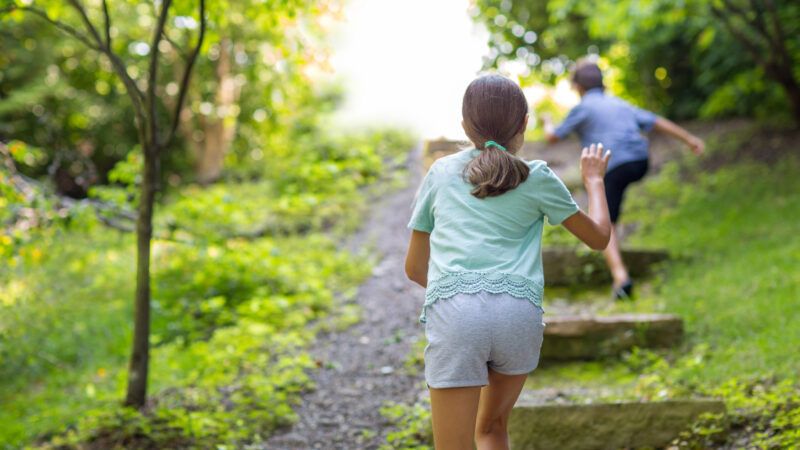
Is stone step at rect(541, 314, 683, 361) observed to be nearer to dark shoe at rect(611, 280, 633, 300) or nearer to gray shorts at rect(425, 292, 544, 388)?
dark shoe at rect(611, 280, 633, 300)

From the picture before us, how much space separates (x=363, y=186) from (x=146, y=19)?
529cm

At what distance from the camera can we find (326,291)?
23.4ft

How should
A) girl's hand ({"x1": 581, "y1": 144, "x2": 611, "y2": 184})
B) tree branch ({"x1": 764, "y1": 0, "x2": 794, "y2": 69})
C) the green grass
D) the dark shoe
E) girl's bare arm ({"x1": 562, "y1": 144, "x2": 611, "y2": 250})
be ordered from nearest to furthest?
girl's bare arm ({"x1": 562, "y1": 144, "x2": 611, "y2": 250}) < girl's hand ({"x1": 581, "y1": 144, "x2": 611, "y2": 184}) < the green grass < the dark shoe < tree branch ({"x1": 764, "y1": 0, "x2": 794, "y2": 69})

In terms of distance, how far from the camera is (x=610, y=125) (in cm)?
538

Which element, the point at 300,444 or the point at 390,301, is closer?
the point at 300,444

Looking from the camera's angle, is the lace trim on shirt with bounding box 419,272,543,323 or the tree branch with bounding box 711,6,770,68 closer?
the lace trim on shirt with bounding box 419,272,543,323

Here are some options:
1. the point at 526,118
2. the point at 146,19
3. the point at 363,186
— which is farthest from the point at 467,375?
the point at 146,19

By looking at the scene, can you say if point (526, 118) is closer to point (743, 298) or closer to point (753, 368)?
point (753, 368)

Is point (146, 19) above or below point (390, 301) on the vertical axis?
above

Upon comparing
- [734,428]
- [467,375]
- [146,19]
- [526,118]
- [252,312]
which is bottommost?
[252,312]

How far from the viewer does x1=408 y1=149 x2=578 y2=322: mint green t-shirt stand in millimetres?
2389

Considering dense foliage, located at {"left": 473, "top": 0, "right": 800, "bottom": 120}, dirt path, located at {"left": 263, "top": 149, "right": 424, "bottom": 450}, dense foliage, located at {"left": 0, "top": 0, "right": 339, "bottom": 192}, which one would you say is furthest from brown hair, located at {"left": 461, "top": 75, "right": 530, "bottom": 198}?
dense foliage, located at {"left": 0, "top": 0, "right": 339, "bottom": 192}

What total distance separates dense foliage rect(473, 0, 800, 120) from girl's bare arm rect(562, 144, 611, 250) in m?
4.44

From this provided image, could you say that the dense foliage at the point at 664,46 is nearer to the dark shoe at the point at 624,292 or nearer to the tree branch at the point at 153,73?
the dark shoe at the point at 624,292
